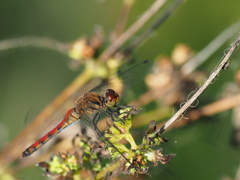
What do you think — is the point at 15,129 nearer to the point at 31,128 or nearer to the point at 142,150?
the point at 31,128

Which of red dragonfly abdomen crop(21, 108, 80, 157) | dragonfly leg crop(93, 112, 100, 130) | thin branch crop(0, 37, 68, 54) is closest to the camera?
dragonfly leg crop(93, 112, 100, 130)

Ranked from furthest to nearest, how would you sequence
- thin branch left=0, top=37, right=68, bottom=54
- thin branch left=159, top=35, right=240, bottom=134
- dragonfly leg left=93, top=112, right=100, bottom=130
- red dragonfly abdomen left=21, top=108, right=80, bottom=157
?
thin branch left=0, top=37, right=68, bottom=54
red dragonfly abdomen left=21, top=108, right=80, bottom=157
dragonfly leg left=93, top=112, right=100, bottom=130
thin branch left=159, top=35, right=240, bottom=134

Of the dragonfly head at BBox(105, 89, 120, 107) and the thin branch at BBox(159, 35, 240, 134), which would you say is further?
the dragonfly head at BBox(105, 89, 120, 107)

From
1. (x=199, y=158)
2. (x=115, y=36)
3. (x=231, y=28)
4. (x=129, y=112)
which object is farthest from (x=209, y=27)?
(x=129, y=112)

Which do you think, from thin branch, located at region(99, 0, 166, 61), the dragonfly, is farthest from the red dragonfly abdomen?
thin branch, located at region(99, 0, 166, 61)

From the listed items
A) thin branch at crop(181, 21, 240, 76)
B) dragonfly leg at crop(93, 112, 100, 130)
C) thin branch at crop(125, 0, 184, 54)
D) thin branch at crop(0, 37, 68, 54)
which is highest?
thin branch at crop(0, 37, 68, 54)

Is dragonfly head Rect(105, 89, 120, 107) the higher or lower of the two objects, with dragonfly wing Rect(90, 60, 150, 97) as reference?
lower

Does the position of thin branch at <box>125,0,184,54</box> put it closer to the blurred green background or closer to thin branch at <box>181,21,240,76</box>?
thin branch at <box>181,21,240,76</box>

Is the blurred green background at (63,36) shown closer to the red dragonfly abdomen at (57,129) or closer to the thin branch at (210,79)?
the red dragonfly abdomen at (57,129)
